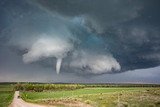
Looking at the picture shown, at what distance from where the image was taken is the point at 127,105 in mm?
55500

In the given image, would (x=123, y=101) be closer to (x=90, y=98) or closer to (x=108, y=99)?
(x=108, y=99)

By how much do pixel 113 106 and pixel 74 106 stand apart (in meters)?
7.64

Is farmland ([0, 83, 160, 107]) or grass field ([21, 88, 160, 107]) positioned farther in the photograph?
farmland ([0, 83, 160, 107])

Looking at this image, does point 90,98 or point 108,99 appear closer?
point 108,99

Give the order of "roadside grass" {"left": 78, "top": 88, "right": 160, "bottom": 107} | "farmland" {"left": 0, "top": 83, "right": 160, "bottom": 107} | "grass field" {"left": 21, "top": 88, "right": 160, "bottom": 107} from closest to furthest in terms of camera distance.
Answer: "roadside grass" {"left": 78, "top": 88, "right": 160, "bottom": 107}
"grass field" {"left": 21, "top": 88, "right": 160, "bottom": 107}
"farmland" {"left": 0, "top": 83, "right": 160, "bottom": 107}

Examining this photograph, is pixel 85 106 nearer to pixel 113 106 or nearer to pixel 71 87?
pixel 113 106

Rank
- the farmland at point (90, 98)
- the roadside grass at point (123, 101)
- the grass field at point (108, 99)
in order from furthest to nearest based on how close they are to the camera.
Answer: the farmland at point (90, 98) → the grass field at point (108, 99) → the roadside grass at point (123, 101)

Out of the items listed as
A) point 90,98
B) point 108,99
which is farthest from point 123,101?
point 90,98

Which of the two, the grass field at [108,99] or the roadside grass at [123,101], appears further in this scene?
the grass field at [108,99]

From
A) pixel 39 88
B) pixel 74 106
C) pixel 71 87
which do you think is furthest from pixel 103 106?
pixel 71 87

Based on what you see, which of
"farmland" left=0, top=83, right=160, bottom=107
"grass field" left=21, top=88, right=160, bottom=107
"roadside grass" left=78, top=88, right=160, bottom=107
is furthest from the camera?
"farmland" left=0, top=83, right=160, bottom=107

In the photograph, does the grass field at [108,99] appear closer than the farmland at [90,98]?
Yes

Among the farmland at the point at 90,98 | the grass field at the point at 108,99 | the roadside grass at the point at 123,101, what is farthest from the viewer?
the farmland at the point at 90,98

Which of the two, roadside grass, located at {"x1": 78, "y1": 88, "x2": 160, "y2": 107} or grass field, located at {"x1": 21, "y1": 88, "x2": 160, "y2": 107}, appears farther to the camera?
grass field, located at {"x1": 21, "y1": 88, "x2": 160, "y2": 107}
